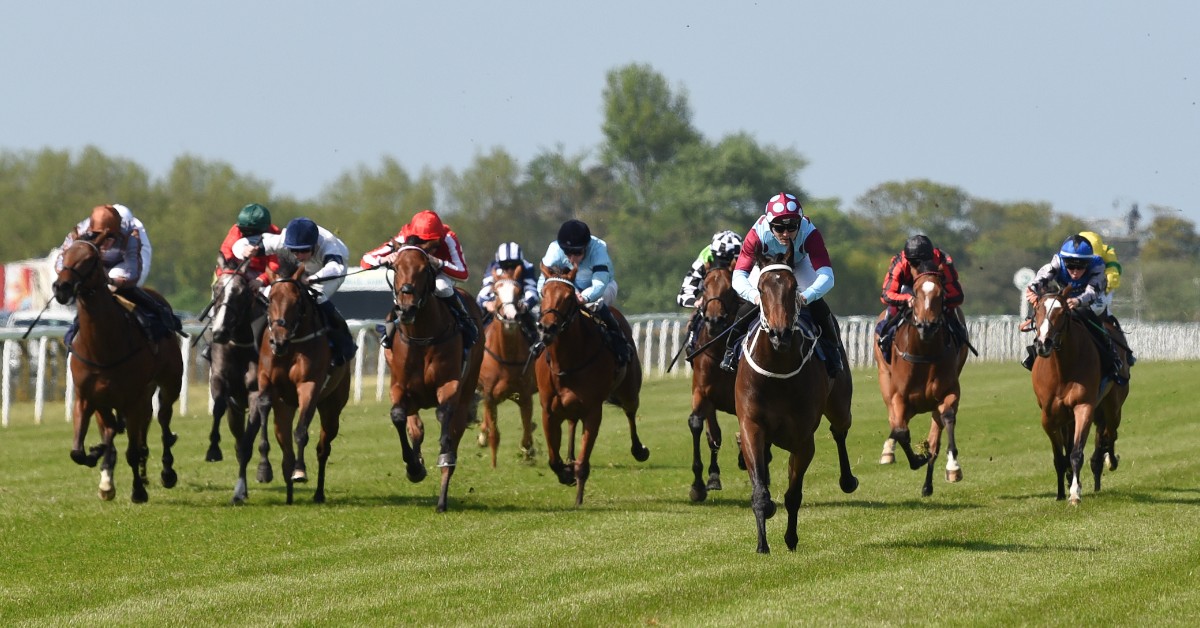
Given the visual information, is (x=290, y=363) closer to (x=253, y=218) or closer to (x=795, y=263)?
(x=253, y=218)

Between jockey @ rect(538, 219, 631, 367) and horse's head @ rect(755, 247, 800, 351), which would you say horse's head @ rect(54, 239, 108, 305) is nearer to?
jockey @ rect(538, 219, 631, 367)

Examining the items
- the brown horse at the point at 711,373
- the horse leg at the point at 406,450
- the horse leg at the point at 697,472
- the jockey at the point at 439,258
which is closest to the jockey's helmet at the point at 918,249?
the brown horse at the point at 711,373

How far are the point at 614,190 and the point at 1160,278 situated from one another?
26.6m

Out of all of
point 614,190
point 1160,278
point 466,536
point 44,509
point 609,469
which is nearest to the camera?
point 466,536

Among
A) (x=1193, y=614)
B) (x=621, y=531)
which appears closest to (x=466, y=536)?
(x=621, y=531)

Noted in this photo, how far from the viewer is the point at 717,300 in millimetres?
12586

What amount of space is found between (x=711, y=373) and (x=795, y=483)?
326 cm

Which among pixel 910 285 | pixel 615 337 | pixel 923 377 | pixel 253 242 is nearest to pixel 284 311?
pixel 253 242

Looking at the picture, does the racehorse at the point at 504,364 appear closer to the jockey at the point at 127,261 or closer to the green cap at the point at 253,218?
the green cap at the point at 253,218

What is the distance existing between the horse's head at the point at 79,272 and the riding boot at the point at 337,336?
1647 millimetres

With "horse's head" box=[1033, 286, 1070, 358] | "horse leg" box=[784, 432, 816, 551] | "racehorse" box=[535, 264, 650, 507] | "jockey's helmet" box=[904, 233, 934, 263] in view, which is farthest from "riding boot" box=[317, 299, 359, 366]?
"horse's head" box=[1033, 286, 1070, 358]

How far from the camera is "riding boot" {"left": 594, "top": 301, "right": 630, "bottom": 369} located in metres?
13.1

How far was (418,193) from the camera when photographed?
6238 centimetres

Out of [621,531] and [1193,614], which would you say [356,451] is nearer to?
[621,531]
